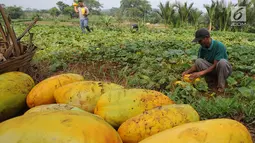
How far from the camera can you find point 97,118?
44.4 inches

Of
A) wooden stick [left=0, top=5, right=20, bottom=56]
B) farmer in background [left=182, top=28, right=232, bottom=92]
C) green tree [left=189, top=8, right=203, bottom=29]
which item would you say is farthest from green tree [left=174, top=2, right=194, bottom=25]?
wooden stick [left=0, top=5, right=20, bottom=56]

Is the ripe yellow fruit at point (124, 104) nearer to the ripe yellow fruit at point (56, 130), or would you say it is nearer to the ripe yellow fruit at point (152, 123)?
the ripe yellow fruit at point (152, 123)

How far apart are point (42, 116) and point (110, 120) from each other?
0.42 meters

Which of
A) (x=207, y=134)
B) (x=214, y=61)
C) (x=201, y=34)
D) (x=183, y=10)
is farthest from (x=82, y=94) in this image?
(x=183, y=10)

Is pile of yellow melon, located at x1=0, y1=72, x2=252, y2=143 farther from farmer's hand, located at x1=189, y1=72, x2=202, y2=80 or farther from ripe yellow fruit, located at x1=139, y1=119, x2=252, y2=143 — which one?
farmer's hand, located at x1=189, y1=72, x2=202, y2=80

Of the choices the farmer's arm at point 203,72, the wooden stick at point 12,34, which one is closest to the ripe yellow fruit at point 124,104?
the wooden stick at point 12,34

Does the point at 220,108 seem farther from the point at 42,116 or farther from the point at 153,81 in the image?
the point at 42,116

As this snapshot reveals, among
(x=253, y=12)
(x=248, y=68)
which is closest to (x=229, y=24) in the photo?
(x=253, y=12)

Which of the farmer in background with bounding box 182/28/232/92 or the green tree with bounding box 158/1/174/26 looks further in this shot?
the green tree with bounding box 158/1/174/26

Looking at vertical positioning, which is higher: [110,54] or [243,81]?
[110,54]

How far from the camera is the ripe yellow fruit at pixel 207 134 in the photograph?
96cm

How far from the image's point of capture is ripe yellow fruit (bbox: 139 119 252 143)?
96 cm

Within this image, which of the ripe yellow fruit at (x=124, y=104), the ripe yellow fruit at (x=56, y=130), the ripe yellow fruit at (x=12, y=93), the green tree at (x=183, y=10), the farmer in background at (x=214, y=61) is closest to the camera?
the ripe yellow fruit at (x=56, y=130)

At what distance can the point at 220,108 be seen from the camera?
2.77m
